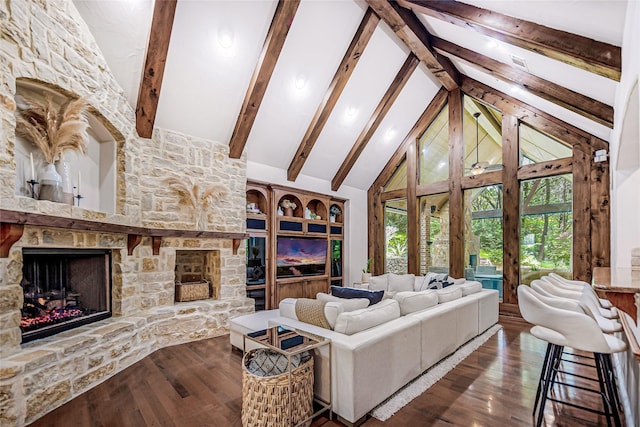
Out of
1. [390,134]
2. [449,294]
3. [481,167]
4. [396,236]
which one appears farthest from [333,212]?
[449,294]

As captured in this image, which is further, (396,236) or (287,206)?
(396,236)

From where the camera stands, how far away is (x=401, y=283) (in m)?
5.37

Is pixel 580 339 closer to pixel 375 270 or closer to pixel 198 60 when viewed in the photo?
pixel 198 60

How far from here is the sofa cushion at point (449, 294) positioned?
12.0 feet

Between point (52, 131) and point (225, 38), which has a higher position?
point (225, 38)

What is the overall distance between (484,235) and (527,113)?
8.09 feet

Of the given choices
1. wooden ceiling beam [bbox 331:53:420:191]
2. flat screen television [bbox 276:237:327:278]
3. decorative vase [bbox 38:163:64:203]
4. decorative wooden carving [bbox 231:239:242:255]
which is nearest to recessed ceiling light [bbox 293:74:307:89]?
wooden ceiling beam [bbox 331:53:420:191]

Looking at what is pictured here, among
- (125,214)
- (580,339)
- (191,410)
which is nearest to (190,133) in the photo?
(125,214)

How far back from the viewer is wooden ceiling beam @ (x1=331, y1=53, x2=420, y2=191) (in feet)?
18.7

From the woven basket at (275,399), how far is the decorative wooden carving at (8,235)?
2148 mm

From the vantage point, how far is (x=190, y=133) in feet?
15.5

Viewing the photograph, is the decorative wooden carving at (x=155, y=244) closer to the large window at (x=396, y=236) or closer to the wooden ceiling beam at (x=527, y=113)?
the large window at (x=396, y=236)

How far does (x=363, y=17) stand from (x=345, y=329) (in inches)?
176

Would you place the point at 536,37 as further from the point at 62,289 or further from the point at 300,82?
the point at 62,289
